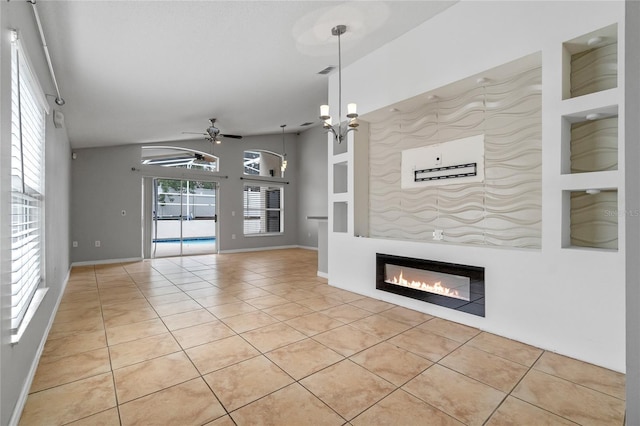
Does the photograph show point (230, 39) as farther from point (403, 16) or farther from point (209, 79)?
point (403, 16)

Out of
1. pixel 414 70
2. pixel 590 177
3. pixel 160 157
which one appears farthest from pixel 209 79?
pixel 160 157

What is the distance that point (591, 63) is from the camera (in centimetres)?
246

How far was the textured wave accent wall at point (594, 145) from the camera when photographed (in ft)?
7.71

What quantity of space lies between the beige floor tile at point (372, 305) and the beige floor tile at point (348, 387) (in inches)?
52.4

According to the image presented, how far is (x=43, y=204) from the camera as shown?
9.37 feet

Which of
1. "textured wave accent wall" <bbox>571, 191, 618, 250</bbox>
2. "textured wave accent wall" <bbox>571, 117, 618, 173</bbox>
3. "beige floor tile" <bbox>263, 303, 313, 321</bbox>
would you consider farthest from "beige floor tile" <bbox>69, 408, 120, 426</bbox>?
"textured wave accent wall" <bbox>571, 117, 618, 173</bbox>

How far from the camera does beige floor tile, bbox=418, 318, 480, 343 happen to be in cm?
269

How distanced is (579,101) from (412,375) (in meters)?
2.40

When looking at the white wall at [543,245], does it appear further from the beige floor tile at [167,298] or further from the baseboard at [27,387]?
the baseboard at [27,387]

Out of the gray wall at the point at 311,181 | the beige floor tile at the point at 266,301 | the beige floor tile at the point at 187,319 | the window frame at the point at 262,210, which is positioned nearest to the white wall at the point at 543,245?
the beige floor tile at the point at 266,301

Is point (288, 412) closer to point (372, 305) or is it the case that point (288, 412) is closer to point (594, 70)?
point (372, 305)

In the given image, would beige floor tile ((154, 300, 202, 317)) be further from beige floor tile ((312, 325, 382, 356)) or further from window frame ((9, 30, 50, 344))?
beige floor tile ((312, 325, 382, 356))

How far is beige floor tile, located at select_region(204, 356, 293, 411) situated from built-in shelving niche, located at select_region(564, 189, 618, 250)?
2.48 meters

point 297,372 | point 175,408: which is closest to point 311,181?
point 297,372
